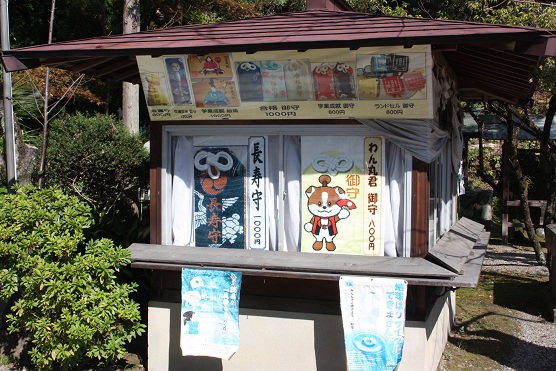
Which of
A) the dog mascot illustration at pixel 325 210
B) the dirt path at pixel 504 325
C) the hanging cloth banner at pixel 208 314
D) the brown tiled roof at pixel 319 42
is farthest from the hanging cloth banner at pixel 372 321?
the brown tiled roof at pixel 319 42

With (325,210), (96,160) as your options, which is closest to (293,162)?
(325,210)

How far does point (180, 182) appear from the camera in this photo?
7.20 metres

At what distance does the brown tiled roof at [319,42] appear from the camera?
555 cm

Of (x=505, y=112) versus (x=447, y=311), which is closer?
(x=447, y=311)

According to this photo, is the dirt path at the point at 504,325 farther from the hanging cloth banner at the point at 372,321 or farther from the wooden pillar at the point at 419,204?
the wooden pillar at the point at 419,204

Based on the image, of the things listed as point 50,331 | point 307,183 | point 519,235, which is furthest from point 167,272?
point 519,235

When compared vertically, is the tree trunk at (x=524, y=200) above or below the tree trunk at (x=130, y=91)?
below

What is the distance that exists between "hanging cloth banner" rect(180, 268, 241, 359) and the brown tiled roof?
2.50 meters

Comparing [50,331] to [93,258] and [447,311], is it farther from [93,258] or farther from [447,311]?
[447,311]

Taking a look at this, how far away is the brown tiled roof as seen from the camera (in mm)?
5551

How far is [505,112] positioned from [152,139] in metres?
10.7

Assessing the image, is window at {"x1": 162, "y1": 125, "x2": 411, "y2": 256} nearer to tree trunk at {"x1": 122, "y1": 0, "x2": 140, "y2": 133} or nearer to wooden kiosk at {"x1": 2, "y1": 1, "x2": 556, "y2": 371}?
wooden kiosk at {"x1": 2, "y1": 1, "x2": 556, "y2": 371}

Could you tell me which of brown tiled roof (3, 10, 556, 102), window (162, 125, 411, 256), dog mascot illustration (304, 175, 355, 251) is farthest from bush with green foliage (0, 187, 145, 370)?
dog mascot illustration (304, 175, 355, 251)

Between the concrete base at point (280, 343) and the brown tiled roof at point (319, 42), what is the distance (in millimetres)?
2920
